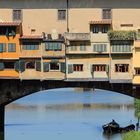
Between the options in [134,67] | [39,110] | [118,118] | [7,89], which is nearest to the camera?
[134,67]

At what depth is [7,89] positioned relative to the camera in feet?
124

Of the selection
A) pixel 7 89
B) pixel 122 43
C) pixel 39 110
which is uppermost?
pixel 122 43

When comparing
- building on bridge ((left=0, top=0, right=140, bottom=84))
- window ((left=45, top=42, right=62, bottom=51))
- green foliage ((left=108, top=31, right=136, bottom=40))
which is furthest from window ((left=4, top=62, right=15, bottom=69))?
green foliage ((left=108, top=31, right=136, bottom=40))

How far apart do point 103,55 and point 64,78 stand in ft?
8.43

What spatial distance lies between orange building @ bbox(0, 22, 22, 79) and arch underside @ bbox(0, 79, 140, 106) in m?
0.90

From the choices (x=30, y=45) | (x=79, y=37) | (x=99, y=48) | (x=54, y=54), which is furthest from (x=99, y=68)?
(x=30, y=45)

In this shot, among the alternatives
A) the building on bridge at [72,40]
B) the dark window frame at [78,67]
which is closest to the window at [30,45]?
the building on bridge at [72,40]

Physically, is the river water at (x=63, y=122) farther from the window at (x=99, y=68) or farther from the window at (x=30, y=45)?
the window at (x=30, y=45)

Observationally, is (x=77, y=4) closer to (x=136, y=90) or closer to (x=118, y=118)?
(x=136, y=90)

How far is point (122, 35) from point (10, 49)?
6410 millimetres

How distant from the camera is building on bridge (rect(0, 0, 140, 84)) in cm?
3572

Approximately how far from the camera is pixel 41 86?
3731cm

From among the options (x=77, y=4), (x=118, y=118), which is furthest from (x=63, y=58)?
(x=118, y=118)

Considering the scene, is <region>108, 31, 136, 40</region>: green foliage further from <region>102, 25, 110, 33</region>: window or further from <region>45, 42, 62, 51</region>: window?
<region>45, 42, 62, 51</region>: window
